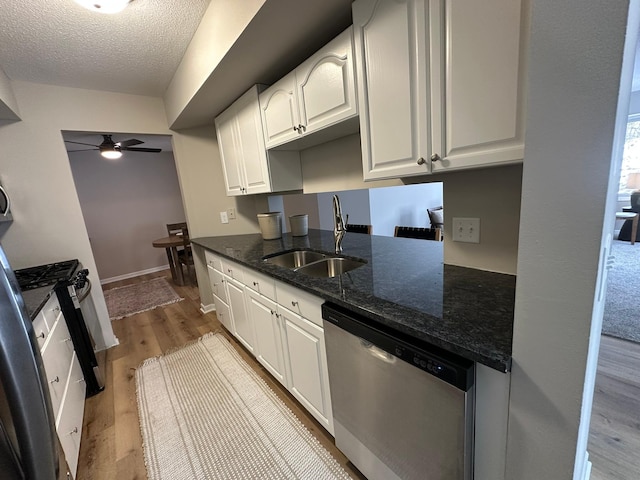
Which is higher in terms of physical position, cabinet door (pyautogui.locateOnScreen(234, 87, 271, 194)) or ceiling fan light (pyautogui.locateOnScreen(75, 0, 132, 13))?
ceiling fan light (pyautogui.locateOnScreen(75, 0, 132, 13))

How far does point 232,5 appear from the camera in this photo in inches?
53.5

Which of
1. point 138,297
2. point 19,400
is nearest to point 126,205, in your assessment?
point 138,297

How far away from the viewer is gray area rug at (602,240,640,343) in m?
2.22

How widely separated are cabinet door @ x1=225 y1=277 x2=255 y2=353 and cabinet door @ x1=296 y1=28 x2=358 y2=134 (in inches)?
51.7

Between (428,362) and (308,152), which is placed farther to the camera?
(308,152)

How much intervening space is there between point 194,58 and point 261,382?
2.40 metres

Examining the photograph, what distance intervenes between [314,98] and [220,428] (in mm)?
2027

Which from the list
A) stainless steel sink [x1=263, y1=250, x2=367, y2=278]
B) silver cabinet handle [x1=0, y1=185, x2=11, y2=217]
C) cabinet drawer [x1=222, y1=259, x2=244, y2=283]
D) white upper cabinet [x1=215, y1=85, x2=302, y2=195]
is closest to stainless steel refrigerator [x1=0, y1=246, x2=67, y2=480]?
→ stainless steel sink [x1=263, y1=250, x2=367, y2=278]

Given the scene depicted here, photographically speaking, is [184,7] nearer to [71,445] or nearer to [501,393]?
[501,393]

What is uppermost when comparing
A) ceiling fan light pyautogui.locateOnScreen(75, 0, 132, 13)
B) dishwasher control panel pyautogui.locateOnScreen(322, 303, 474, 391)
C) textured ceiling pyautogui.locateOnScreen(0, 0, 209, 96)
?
textured ceiling pyautogui.locateOnScreen(0, 0, 209, 96)

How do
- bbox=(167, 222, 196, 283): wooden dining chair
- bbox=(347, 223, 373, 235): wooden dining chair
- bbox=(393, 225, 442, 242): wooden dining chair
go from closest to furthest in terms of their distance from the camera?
bbox=(393, 225, 442, 242): wooden dining chair < bbox=(347, 223, 373, 235): wooden dining chair < bbox=(167, 222, 196, 283): wooden dining chair

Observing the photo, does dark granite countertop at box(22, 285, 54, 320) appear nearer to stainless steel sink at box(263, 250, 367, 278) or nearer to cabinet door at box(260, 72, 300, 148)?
stainless steel sink at box(263, 250, 367, 278)

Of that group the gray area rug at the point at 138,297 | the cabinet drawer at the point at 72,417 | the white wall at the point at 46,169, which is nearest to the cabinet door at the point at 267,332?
the cabinet drawer at the point at 72,417

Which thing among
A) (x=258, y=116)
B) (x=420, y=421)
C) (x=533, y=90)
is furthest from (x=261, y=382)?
(x=533, y=90)
